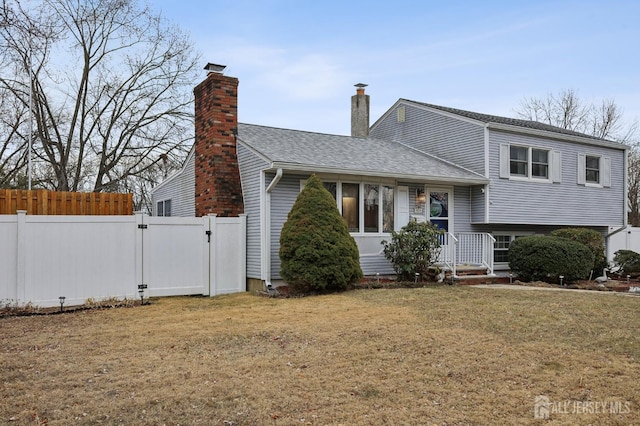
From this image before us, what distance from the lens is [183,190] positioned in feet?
49.8

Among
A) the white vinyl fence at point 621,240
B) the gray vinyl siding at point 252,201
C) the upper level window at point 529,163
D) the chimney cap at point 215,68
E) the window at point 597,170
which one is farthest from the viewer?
the white vinyl fence at point 621,240

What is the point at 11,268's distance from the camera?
8586mm

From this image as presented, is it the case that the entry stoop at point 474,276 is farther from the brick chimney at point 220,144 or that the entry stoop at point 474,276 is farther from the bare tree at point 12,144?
the bare tree at point 12,144

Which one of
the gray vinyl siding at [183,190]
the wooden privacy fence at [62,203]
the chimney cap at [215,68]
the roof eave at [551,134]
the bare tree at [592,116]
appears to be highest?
the bare tree at [592,116]

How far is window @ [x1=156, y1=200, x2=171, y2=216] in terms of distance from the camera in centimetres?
1662

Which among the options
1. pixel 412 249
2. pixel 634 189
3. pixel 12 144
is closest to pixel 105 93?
pixel 12 144

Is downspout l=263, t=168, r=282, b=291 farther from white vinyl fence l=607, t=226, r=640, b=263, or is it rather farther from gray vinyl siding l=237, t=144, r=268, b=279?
white vinyl fence l=607, t=226, r=640, b=263

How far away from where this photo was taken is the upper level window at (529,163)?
1419cm

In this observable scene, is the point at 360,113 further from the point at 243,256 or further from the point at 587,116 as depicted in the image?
the point at 587,116

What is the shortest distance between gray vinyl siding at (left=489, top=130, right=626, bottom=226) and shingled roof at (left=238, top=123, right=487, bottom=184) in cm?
96

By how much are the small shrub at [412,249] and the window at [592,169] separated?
759 centimetres

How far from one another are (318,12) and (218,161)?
5.61 meters

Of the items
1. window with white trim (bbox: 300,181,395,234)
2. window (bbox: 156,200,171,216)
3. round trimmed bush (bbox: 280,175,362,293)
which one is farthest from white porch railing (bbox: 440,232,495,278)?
window (bbox: 156,200,171,216)

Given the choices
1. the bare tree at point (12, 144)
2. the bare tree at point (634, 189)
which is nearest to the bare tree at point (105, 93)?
the bare tree at point (12, 144)
